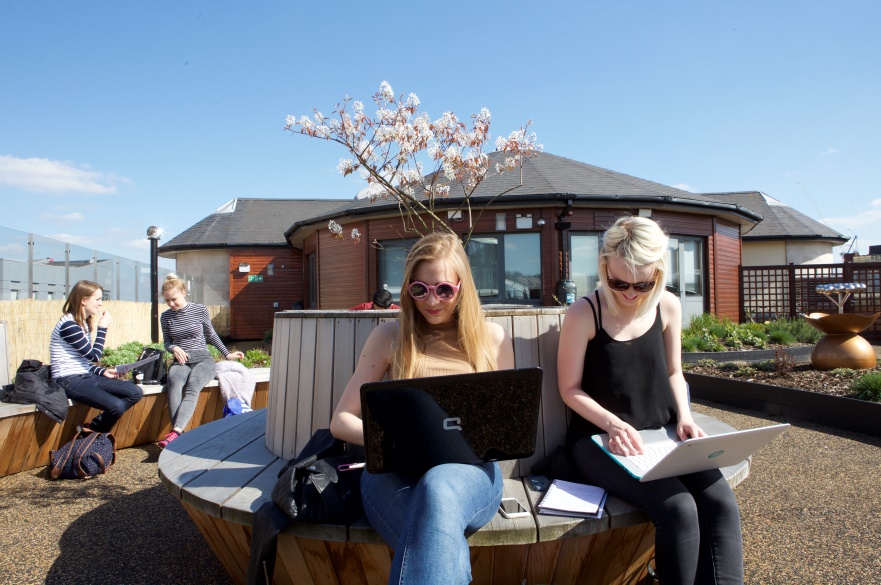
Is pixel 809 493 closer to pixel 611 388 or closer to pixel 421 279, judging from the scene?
pixel 611 388

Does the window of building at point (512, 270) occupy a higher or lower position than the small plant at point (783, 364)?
higher

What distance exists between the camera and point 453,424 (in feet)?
6.64

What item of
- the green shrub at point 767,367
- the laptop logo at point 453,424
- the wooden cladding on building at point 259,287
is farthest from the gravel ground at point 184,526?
the wooden cladding on building at point 259,287

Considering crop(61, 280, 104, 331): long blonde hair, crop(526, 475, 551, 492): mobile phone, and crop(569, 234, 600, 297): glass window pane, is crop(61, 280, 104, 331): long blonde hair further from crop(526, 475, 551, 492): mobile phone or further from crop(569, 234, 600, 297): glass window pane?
crop(569, 234, 600, 297): glass window pane

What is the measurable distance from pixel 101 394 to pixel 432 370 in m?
3.92

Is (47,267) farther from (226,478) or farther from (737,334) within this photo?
(737,334)

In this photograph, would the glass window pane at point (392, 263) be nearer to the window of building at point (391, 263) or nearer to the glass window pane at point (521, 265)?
the window of building at point (391, 263)

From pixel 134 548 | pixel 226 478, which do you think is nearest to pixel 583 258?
pixel 134 548

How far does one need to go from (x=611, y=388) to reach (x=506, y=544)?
812mm

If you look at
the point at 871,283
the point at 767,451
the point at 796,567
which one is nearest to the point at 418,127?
the point at 767,451

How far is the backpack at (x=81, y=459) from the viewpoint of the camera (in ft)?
15.7

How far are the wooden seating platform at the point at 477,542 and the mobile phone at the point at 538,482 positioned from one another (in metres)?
0.03

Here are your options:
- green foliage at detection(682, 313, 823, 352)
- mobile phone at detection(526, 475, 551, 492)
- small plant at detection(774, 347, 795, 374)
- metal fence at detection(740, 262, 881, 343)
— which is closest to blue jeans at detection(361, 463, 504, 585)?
mobile phone at detection(526, 475, 551, 492)

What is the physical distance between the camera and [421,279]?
2.35m
